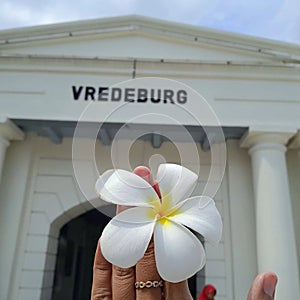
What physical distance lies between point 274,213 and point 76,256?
5.42 metres

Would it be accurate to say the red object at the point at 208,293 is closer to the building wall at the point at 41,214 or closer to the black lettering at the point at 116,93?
the building wall at the point at 41,214

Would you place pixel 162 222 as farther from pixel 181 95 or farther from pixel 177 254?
pixel 181 95

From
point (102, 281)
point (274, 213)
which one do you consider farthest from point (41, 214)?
point (102, 281)

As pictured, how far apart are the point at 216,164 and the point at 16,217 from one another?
4063 millimetres

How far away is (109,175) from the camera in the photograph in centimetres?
64

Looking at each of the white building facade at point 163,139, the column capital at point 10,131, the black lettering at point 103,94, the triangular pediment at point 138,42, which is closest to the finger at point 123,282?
the white building facade at point 163,139

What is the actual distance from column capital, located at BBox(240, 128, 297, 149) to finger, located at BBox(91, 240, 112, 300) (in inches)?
139

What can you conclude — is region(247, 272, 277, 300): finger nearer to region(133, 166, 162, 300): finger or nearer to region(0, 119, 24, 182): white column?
region(133, 166, 162, 300): finger

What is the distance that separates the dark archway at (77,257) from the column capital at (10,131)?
2092 millimetres

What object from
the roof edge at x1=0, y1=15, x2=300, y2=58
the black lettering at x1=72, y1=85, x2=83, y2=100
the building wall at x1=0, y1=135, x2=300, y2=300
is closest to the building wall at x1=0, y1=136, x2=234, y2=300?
the building wall at x1=0, y1=135, x2=300, y2=300

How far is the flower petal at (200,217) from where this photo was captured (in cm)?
57

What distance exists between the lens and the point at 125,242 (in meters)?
0.54

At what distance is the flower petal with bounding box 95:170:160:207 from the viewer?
0.57m

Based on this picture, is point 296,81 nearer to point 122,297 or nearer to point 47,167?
point 47,167
